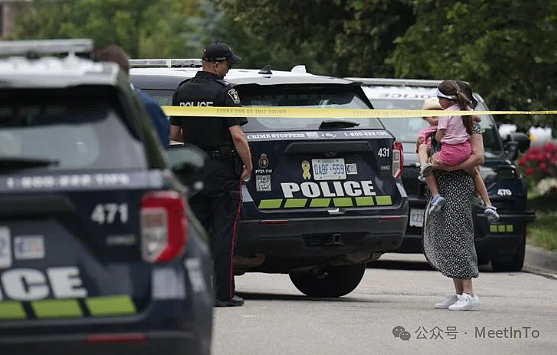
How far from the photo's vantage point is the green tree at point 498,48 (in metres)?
20.5

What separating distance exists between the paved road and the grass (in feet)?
13.9

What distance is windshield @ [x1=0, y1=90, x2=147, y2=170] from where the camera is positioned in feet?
19.2

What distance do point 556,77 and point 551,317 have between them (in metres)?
11.7

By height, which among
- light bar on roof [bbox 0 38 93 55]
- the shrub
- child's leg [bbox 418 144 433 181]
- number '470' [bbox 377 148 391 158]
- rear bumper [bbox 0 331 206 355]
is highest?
light bar on roof [bbox 0 38 93 55]

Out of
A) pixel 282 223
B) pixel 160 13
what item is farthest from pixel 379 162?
pixel 160 13

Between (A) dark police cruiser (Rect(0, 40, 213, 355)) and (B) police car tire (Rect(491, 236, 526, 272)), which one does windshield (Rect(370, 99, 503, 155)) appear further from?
(A) dark police cruiser (Rect(0, 40, 213, 355))

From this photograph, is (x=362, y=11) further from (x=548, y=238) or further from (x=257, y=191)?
(x=257, y=191)

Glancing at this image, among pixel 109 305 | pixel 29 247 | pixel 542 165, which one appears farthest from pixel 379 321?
pixel 542 165

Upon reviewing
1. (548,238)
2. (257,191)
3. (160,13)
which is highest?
(257,191)

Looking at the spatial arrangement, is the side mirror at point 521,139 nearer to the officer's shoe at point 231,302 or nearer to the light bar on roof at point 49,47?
the officer's shoe at point 231,302

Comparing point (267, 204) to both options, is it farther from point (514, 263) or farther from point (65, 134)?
point (514, 263)

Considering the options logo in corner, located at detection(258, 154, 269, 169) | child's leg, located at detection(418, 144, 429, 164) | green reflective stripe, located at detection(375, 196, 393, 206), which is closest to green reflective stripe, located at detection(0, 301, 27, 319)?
logo in corner, located at detection(258, 154, 269, 169)

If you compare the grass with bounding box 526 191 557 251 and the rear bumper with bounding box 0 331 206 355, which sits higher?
the rear bumper with bounding box 0 331 206 355

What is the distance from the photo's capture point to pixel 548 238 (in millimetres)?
18656
